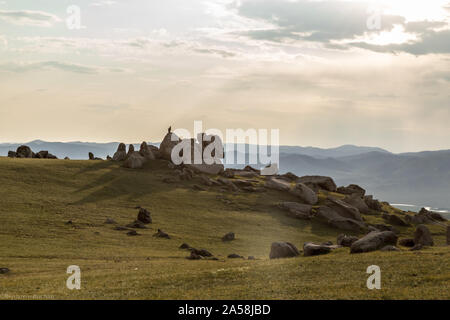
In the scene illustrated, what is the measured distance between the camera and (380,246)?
56.8 m

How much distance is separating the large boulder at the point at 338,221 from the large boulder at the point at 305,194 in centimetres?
1133

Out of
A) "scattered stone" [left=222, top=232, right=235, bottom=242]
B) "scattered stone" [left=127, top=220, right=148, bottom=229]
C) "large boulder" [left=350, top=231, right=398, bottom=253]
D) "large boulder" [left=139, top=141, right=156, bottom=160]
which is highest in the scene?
"large boulder" [left=139, top=141, right=156, bottom=160]

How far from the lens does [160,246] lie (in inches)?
3017

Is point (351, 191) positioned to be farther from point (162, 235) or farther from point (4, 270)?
point (4, 270)

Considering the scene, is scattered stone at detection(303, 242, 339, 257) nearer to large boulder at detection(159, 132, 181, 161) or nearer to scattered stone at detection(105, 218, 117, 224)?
scattered stone at detection(105, 218, 117, 224)

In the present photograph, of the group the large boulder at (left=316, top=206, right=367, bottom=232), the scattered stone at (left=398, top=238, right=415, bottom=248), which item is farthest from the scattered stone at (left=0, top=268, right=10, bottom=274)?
the large boulder at (left=316, top=206, right=367, bottom=232)

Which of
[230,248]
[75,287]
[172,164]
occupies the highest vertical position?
[172,164]

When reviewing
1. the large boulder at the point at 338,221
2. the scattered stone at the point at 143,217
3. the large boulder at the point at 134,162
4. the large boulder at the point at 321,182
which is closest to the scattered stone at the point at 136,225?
the scattered stone at the point at 143,217

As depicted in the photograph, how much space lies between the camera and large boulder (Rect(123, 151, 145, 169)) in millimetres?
139250

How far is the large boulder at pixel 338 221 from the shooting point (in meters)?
109

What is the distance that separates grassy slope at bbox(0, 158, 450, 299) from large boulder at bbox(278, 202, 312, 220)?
12.0 feet
